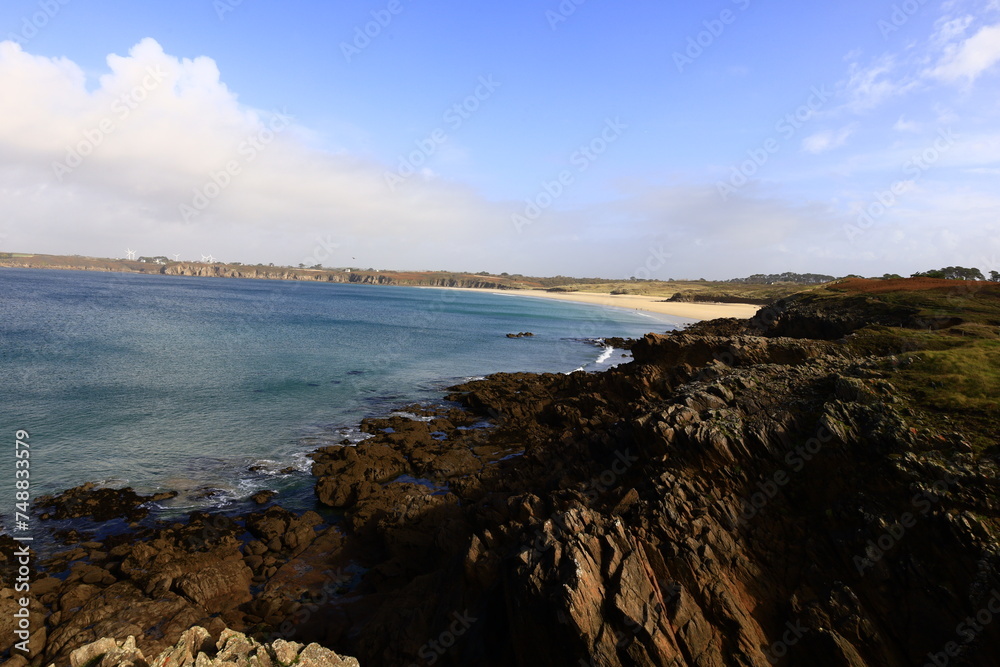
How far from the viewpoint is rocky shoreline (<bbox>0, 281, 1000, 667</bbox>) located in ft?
29.2

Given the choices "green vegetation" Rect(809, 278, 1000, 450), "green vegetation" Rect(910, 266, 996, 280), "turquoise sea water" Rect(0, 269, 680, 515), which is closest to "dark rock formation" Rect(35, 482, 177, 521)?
"turquoise sea water" Rect(0, 269, 680, 515)

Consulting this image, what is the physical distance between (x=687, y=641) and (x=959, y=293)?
46.9 meters

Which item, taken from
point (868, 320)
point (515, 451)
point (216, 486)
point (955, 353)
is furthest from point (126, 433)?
point (868, 320)

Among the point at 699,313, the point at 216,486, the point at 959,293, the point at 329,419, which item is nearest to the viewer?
the point at 216,486

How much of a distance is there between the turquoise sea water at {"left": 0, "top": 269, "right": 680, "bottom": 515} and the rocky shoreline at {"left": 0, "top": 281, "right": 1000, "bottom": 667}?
3640 millimetres

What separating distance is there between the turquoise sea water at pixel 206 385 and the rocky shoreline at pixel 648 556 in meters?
3.64

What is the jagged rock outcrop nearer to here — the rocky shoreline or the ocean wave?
the rocky shoreline

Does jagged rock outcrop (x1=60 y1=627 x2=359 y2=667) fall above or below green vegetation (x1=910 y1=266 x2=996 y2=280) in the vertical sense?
below

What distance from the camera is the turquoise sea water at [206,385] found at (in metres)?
22.1

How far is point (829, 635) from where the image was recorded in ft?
28.3

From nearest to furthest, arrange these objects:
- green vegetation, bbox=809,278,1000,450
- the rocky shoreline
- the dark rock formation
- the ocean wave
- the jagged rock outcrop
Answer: the jagged rock outcrop < the rocky shoreline < green vegetation, bbox=809,278,1000,450 < the dark rock formation < the ocean wave

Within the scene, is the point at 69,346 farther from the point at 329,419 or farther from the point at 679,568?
the point at 679,568

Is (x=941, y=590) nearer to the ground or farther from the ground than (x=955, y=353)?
nearer to the ground

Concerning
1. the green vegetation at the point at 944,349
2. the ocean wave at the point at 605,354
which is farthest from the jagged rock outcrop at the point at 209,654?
the ocean wave at the point at 605,354
